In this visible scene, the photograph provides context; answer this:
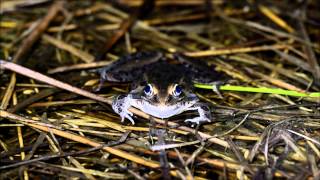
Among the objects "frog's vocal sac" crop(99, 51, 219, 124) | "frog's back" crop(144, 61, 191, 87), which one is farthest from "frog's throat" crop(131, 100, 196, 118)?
"frog's back" crop(144, 61, 191, 87)

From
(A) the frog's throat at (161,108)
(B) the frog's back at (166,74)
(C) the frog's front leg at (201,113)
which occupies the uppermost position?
(B) the frog's back at (166,74)

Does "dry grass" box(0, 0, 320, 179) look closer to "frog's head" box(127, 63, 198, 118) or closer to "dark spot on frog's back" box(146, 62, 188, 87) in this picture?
"frog's head" box(127, 63, 198, 118)

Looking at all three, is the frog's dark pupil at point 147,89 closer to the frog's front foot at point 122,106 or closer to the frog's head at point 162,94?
the frog's head at point 162,94

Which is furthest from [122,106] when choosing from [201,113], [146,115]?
[201,113]

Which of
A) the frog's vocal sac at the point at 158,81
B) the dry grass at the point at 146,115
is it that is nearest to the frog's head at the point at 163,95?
the frog's vocal sac at the point at 158,81

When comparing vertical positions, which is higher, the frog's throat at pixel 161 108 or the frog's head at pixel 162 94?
the frog's head at pixel 162 94

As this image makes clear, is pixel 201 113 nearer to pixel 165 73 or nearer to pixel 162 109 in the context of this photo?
pixel 162 109

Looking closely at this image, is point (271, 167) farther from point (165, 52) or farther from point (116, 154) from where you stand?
point (165, 52)
